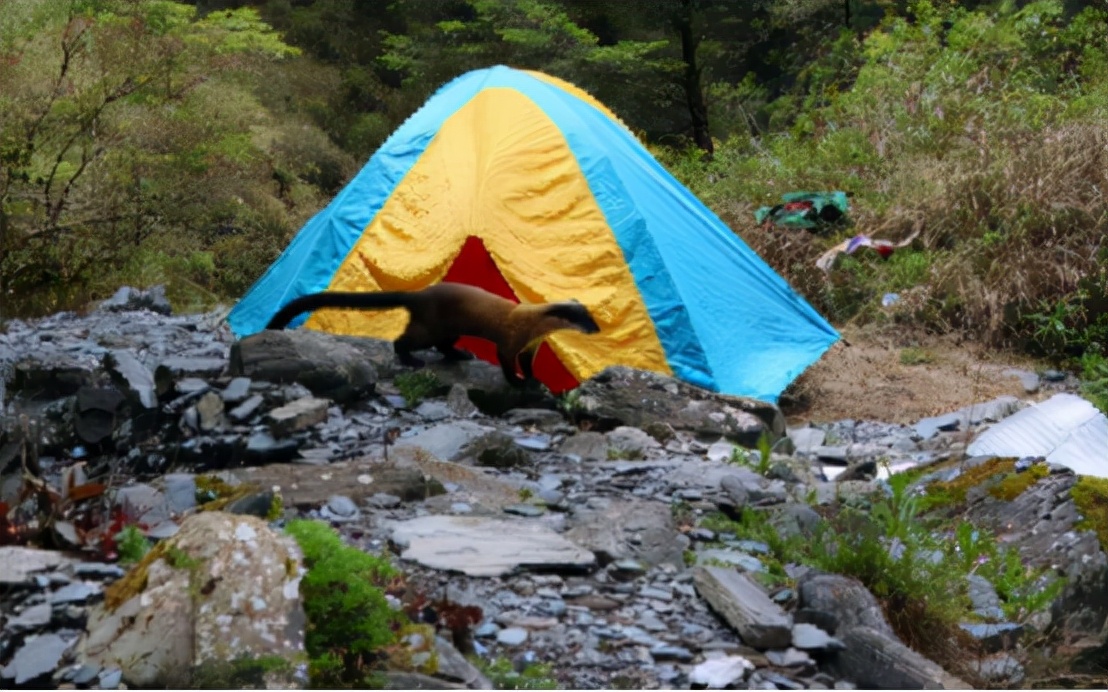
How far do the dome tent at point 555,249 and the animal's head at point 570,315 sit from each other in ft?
1.29

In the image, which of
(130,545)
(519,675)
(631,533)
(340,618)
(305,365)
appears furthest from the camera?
(305,365)

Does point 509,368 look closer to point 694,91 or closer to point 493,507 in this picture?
point 493,507

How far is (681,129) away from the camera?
14.9 m

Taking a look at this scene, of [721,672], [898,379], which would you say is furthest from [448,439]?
[898,379]

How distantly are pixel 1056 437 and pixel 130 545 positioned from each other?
4194mm

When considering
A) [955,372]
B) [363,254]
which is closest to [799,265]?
[955,372]

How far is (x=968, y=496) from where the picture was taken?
4605 mm

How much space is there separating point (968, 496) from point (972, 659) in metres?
1.18

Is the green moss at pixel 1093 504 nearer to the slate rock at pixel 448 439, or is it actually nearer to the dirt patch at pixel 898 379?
the slate rock at pixel 448 439

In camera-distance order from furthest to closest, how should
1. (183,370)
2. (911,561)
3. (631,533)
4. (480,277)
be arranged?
(480,277), (183,370), (631,533), (911,561)

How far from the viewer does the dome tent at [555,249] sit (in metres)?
6.86

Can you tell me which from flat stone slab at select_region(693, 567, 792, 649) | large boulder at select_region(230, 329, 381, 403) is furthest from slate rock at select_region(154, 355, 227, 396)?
flat stone slab at select_region(693, 567, 792, 649)

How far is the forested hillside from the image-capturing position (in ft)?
28.5

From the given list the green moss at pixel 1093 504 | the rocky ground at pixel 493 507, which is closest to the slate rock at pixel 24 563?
the rocky ground at pixel 493 507
